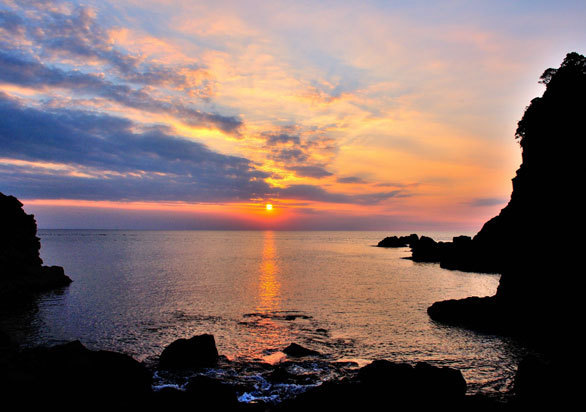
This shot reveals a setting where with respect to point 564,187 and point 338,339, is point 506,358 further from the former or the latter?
point 564,187

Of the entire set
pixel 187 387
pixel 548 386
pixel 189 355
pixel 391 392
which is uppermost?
pixel 548 386

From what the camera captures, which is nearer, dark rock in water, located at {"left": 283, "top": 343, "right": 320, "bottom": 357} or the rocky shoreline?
the rocky shoreline

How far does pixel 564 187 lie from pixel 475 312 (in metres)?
15.2

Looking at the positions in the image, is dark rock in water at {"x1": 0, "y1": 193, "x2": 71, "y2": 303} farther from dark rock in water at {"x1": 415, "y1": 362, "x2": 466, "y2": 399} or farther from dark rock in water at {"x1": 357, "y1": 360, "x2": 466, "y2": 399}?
dark rock in water at {"x1": 415, "y1": 362, "x2": 466, "y2": 399}

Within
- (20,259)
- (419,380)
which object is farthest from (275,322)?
(20,259)

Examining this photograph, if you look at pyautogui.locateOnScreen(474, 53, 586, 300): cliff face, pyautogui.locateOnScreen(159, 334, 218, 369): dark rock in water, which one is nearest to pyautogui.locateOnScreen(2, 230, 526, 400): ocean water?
pyautogui.locateOnScreen(159, 334, 218, 369): dark rock in water

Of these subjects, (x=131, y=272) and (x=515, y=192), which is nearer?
(x=515, y=192)

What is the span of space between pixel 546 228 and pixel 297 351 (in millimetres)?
27141

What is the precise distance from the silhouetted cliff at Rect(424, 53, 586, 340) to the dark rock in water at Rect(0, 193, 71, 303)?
2286 inches

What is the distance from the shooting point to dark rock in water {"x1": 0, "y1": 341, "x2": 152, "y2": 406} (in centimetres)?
1661

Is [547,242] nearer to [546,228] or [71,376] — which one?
[546,228]

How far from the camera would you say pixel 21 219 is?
60969 mm

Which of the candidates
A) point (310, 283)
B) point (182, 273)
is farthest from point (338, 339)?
point (182, 273)

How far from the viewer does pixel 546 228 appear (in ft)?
114
